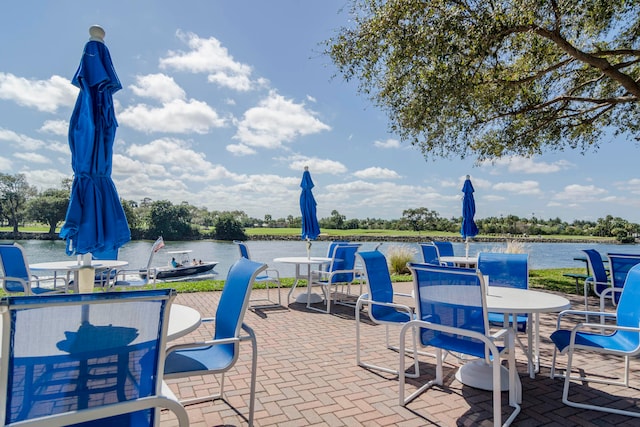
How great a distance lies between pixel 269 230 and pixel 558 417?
33603mm

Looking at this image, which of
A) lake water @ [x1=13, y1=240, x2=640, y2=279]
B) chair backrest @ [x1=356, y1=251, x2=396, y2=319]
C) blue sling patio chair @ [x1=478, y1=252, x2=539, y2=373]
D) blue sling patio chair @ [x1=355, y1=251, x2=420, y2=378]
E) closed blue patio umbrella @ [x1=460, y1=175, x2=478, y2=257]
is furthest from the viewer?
lake water @ [x1=13, y1=240, x2=640, y2=279]

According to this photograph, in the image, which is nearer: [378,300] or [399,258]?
[378,300]

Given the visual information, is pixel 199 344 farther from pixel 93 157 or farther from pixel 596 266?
pixel 596 266

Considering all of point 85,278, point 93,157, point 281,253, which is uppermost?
point 93,157

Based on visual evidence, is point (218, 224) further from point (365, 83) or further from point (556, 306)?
point (556, 306)

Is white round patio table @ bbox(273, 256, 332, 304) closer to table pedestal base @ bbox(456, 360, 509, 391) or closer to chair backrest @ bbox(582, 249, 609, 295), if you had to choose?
table pedestal base @ bbox(456, 360, 509, 391)

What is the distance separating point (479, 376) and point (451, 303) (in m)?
0.98

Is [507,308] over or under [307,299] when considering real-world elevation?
over

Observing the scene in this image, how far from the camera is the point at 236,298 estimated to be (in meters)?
2.11

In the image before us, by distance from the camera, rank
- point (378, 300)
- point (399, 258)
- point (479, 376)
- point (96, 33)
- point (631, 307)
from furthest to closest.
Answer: point (399, 258) < point (378, 300) < point (479, 376) < point (631, 307) < point (96, 33)

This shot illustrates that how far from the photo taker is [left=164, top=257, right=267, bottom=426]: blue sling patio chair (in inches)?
76.1

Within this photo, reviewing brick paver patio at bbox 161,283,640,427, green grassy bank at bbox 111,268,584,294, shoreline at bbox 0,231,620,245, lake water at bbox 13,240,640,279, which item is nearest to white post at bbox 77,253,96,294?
brick paver patio at bbox 161,283,640,427

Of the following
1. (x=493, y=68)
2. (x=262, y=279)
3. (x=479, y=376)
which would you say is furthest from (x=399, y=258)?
(x=479, y=376)

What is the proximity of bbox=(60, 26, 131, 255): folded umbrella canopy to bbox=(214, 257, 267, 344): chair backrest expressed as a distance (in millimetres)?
863
